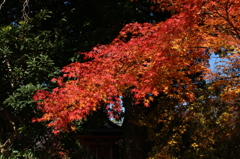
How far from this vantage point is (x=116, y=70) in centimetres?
609

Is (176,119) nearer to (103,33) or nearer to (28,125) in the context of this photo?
(103,33)

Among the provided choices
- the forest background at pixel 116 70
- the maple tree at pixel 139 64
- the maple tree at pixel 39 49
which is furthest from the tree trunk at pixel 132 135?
the maple tree at pixel 139 64

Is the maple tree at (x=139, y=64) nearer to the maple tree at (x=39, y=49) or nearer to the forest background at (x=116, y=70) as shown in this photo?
the forest background at (x=116, y=70)

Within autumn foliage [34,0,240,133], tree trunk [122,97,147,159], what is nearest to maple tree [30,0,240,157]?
autumn foliage [34,0,240,133]

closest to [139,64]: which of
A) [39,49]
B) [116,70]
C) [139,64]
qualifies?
[139,64]

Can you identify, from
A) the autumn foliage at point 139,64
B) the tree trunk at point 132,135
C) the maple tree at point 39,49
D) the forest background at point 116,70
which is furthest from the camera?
the tree trunk at point 132,135

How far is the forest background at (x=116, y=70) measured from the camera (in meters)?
5.54

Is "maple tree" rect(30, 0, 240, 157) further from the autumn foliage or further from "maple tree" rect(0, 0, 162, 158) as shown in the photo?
"maple tree" rect(0, 0, 162, 158)

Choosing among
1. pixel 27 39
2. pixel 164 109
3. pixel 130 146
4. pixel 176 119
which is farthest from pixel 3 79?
pixel 176 119

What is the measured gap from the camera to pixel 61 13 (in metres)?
8.75

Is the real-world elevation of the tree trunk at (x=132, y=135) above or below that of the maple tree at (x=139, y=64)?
below

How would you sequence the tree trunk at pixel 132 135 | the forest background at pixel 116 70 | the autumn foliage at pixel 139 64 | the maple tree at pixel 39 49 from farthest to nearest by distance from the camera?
the tree trunk at pixel 132 135 → the maple tree at pixel 39 49 → the forest background at pixel 116 70 → the autumn foliage at pixel 139 64

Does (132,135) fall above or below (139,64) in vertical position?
below

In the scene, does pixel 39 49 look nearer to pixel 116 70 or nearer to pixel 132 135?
pixel 116 70
